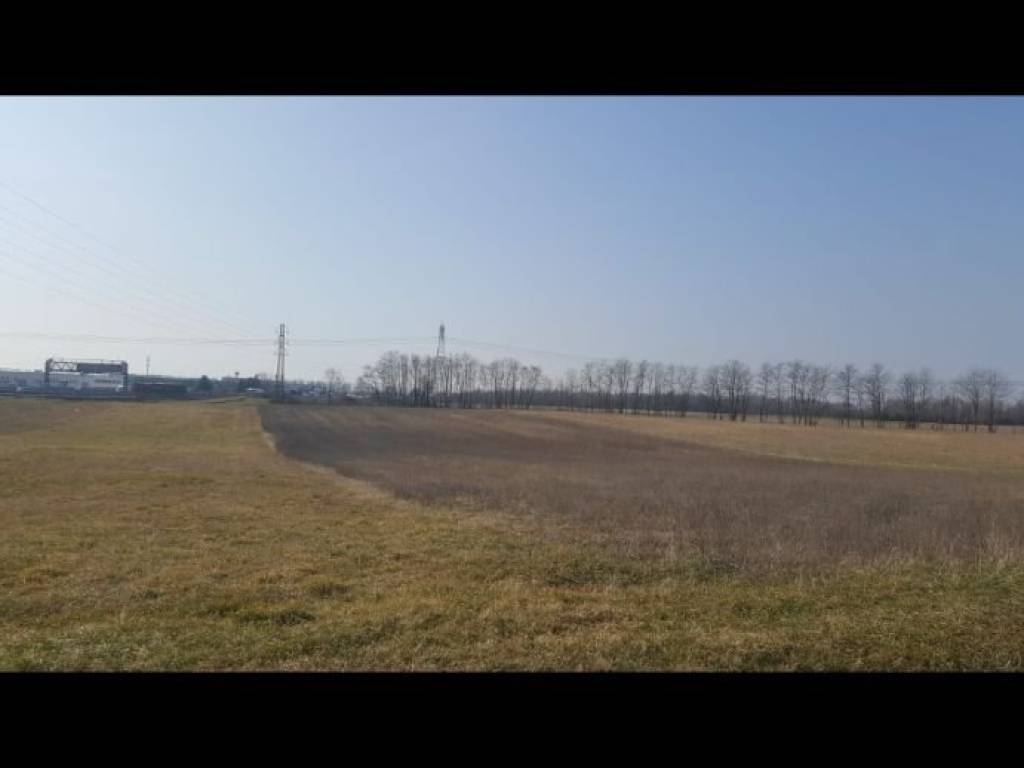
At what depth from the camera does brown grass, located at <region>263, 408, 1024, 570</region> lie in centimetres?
1151

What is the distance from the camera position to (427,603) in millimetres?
7262

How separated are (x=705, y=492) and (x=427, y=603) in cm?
1606

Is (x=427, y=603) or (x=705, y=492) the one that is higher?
(x=427, y=603)

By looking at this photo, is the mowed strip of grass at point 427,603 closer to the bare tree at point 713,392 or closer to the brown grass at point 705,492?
the brown grass at point 705,492

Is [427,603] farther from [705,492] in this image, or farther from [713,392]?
[713,392]

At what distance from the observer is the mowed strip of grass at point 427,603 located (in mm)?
5379

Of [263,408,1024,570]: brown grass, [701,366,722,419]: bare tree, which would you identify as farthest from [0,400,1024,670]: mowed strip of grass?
[701,366,722,419]: bare tree

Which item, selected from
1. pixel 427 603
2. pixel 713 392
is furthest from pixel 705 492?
pixel 713 392

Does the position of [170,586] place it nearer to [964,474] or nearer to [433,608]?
[433,608]

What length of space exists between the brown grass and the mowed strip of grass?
5.89ft

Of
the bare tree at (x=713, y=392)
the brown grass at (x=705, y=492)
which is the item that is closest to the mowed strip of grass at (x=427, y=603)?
the brown grass at (x=705, y=492)
